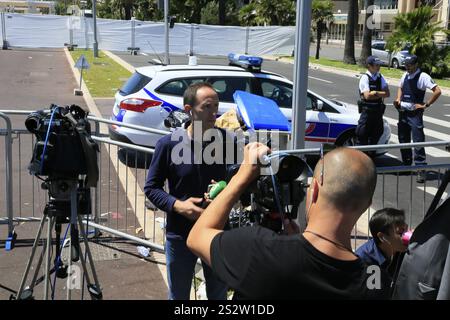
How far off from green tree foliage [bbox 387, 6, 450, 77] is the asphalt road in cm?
321

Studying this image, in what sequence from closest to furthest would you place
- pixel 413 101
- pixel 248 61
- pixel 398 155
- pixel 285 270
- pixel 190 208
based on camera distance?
pixel 285 270 → pixel 190 208 → pixel 413 101 → pixel 248 61 → pixel 398 155

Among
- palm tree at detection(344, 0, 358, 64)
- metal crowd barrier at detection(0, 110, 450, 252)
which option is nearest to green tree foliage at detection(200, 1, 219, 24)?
palm tree at detection(344, 0, 358, 64)

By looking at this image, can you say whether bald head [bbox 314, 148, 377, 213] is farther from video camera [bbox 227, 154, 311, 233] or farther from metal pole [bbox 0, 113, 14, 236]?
metal pole [bbox 0, 113, 14, 236]

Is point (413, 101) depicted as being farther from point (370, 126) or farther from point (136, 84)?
point (136, 84)

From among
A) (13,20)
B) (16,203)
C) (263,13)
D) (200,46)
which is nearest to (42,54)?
(13,20)

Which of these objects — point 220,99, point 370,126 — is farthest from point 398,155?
point 220,99

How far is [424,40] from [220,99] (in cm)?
1974

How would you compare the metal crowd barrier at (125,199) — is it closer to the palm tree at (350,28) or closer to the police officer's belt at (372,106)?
the police officer's belt at (372,106)

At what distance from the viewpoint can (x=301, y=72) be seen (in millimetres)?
3791

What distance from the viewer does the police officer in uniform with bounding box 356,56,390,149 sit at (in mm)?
8578

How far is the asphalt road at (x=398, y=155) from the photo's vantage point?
6.22 metres

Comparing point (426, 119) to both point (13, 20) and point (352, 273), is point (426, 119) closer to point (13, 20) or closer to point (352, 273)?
point (352, 273)

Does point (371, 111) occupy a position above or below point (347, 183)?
below
